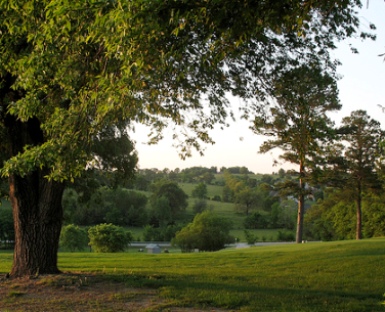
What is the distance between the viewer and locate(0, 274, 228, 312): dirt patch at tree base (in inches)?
300

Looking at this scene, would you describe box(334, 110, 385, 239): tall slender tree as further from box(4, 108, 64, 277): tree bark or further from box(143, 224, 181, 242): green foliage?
box(143, 224, 181, 242): green foliage

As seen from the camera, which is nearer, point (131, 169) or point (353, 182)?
point (131, 169)

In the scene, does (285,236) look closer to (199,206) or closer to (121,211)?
(199,206)

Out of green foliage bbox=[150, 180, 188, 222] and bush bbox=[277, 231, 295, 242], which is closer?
bush bbox=[277, 231, 295, 242]

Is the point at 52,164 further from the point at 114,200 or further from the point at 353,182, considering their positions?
the point at 114,200

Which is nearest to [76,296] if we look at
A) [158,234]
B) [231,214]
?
[158,234]

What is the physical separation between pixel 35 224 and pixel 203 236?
4932cm

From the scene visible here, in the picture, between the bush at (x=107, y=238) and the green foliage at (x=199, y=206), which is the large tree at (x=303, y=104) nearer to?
the bush at (x=107, y=238)

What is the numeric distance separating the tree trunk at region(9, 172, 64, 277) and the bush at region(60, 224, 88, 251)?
3989cm

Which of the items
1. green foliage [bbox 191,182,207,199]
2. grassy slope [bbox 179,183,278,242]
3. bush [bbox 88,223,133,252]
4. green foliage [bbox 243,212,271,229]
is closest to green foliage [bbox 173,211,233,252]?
grassy slope [bbox 179,183,278,242]

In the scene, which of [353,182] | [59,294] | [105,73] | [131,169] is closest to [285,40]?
[105,73]

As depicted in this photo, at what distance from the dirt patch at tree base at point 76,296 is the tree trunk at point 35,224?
0.42 m

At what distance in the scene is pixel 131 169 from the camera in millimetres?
15039

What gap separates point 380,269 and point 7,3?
11.8 metres
